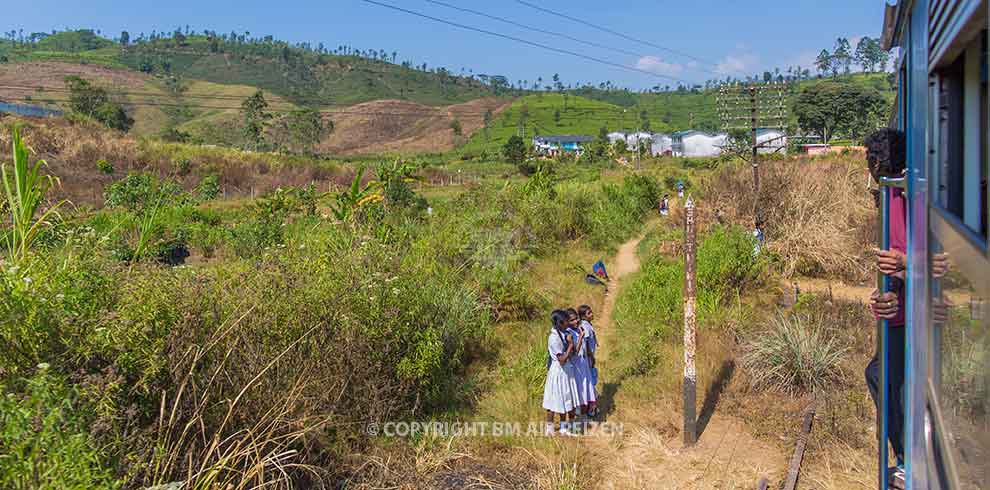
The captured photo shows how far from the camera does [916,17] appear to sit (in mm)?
2740

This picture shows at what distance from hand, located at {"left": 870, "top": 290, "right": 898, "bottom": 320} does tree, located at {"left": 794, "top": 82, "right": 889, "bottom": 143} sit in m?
45.3

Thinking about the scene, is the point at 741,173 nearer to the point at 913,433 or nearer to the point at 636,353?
the point at 636,353

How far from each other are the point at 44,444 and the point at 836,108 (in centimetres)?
5059

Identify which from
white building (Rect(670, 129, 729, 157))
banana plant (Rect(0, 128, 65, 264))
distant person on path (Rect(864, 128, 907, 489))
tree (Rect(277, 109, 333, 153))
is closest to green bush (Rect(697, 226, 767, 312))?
distant person on path (Rect(864, 128, 907, 489))

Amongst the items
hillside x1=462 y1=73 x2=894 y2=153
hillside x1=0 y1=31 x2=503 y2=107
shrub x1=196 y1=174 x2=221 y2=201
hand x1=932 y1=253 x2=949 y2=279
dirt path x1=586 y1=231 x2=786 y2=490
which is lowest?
dirt path x1=586 y1=231 x2=786 y2=490

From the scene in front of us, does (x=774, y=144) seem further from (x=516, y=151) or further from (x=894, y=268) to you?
(x=894, y=268)

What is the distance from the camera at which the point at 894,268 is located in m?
3.25


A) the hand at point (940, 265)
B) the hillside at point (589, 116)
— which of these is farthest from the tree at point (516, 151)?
the hand at point (940, 265)

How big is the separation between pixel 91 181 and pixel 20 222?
115 feet

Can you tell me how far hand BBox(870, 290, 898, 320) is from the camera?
3318 mm

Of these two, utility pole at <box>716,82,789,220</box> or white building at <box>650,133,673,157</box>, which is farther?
white building at <box>650,133,673,157</box>

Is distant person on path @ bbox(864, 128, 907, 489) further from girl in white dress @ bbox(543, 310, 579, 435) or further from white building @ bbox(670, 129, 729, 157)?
white building @ bbox(670, 129, 729, 157)

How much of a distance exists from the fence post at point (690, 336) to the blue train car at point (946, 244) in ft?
12.3

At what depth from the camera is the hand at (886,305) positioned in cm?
332
